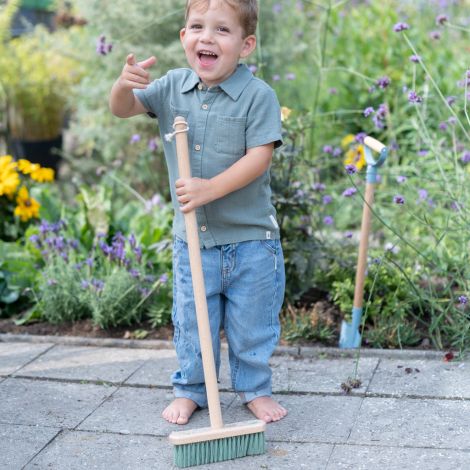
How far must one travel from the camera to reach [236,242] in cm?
293

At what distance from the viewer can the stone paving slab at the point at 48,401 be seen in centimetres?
304

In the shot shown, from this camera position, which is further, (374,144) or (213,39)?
(374,144)

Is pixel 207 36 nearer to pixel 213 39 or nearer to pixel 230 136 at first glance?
pixel 213 39

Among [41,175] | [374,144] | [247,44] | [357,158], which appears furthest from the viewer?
[41,175]

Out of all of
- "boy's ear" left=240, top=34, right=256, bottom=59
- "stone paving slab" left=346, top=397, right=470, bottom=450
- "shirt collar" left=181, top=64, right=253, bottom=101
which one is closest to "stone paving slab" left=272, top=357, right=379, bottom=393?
"stone paving slab" left=346, top=397, right=470, bottom=450

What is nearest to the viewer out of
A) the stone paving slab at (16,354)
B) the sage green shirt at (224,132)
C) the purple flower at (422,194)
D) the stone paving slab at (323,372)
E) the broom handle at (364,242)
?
the sage green shirt at (224,132)

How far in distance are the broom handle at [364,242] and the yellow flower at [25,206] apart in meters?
1.94

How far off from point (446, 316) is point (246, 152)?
4.15 ft

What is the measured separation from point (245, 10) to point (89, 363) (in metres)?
1.59

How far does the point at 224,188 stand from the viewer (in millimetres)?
2742

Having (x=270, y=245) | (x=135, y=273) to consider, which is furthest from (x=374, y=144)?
(x=135, y=273)

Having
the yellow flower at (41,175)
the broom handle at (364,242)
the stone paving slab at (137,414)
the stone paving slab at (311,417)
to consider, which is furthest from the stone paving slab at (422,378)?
the yellow flower at (41,175)

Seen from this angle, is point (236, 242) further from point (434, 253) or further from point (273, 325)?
point (434, 253)

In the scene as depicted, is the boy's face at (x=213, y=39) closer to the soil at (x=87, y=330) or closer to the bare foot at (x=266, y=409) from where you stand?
the bare foot at (x=266, y=409)
